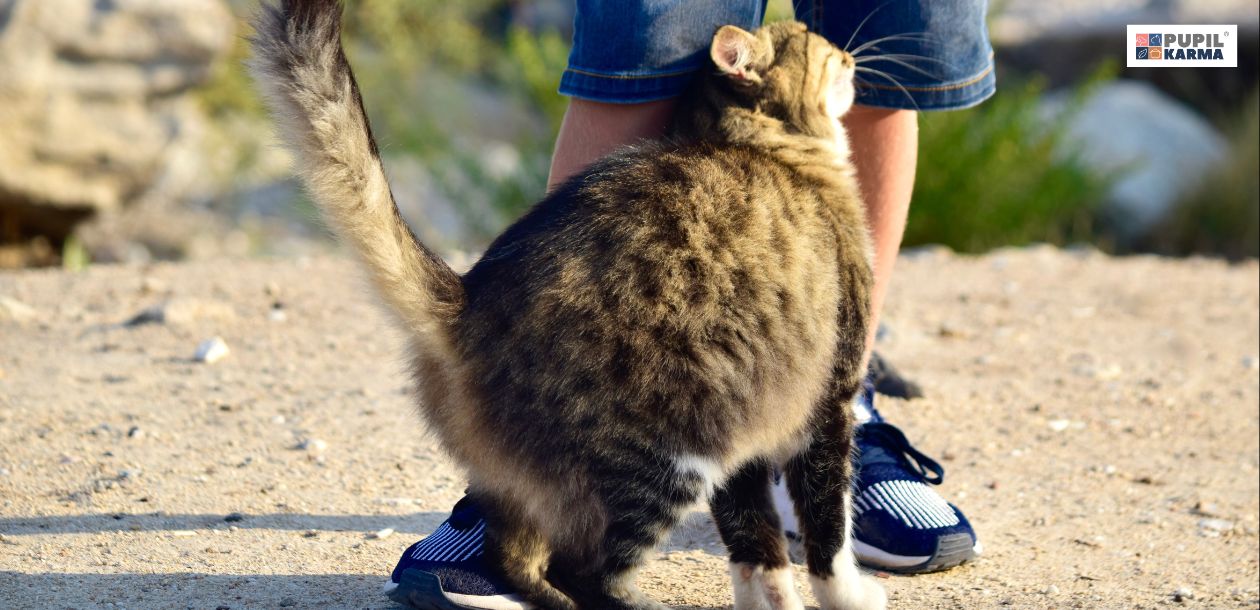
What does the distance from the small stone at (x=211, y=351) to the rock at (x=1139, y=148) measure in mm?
5340

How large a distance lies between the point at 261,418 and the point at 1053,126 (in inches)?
196

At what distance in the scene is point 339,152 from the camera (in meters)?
2.13

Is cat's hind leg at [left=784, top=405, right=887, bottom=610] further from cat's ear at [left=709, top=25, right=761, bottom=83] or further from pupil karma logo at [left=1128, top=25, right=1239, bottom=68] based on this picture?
pupil karma logo at [left=1128, top=25, right=1239, bottom=68]

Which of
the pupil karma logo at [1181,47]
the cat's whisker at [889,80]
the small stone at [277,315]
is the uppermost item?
the cat's whisker at [889,80]

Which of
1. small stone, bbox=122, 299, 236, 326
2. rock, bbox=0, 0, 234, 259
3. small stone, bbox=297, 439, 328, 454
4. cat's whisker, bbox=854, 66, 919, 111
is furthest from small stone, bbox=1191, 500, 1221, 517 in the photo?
rock, bbox=0, 0, 234, 259

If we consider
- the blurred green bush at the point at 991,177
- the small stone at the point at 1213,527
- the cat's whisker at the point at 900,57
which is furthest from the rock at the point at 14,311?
the blurred green bush at the point at 991,177

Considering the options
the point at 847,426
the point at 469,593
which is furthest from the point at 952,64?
the point at 469,593

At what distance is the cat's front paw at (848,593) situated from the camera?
245cm

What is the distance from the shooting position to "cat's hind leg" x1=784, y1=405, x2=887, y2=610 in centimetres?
248

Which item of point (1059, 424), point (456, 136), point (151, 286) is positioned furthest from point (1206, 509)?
point (456, 136)

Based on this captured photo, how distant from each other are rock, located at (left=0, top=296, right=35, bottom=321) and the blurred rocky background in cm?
106

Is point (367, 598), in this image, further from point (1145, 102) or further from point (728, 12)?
point (1145, 102)

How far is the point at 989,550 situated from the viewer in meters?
2.99

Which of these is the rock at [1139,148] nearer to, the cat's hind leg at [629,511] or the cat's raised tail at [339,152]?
the cat's hind leg at [629,511]
